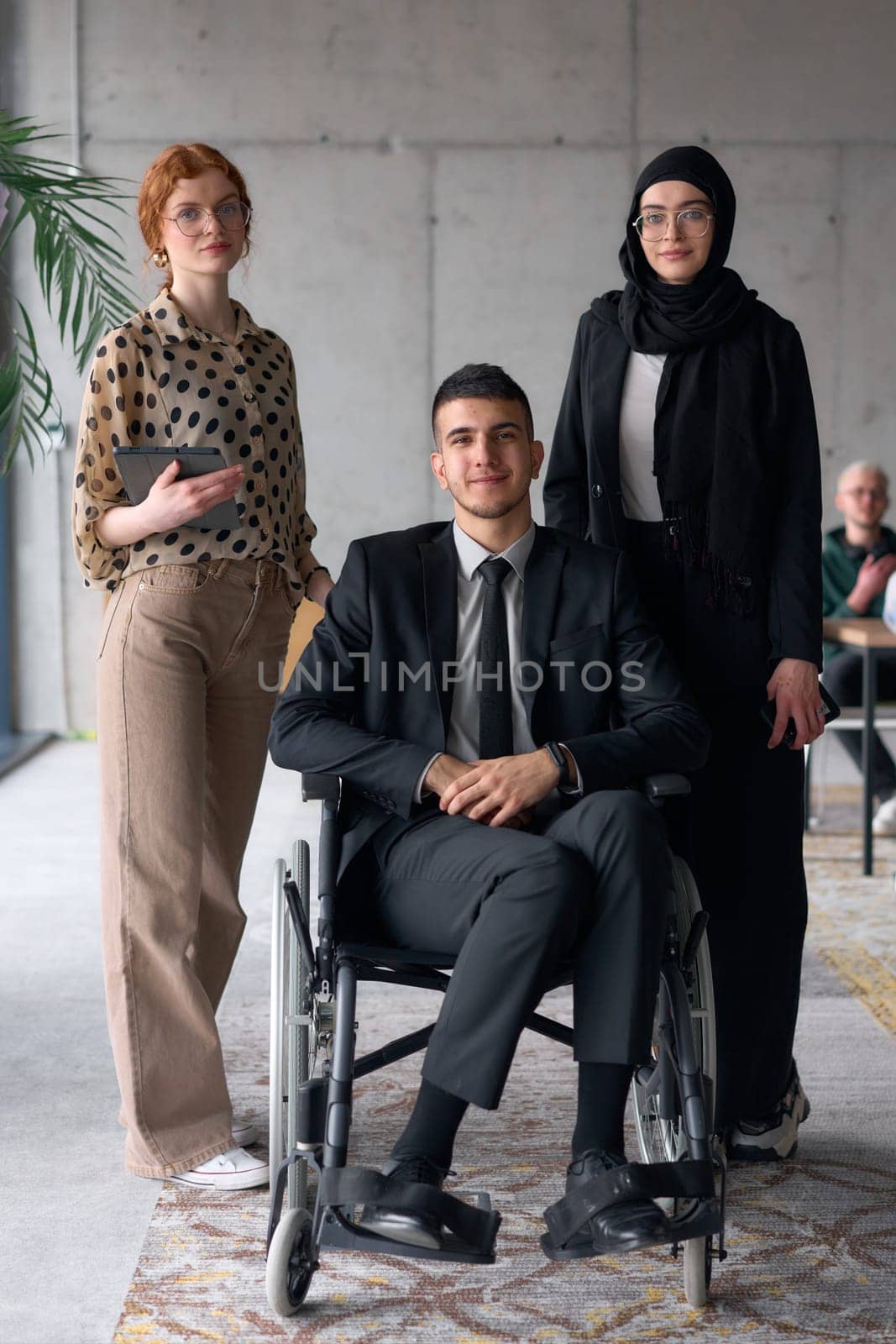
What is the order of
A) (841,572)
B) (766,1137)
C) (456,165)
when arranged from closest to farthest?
(766,1137) < (841,572) < (456,165)

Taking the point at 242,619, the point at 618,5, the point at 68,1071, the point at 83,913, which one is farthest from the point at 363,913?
the point at 618,5

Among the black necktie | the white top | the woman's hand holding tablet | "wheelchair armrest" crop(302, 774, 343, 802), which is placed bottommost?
"wheelchair armrest" crop(302, 774, 343, 802)

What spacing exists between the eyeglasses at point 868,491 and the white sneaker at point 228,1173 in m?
3.69

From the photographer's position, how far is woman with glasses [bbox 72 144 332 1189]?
7.02 feet

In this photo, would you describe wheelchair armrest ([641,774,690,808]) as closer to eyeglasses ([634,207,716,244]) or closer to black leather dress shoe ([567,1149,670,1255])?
black leather dress shoe ([567,1149,670,1255])

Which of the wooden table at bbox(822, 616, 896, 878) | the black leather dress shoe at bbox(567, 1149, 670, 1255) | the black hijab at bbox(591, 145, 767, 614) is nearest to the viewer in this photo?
A: the black leather dress shoe at bbox(567, 1149, 670, 1255)

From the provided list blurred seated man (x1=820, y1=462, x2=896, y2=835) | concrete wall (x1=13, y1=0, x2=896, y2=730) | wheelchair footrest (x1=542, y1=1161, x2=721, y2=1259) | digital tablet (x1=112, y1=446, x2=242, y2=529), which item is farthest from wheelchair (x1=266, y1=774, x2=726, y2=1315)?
concrete wall (x1=13, y1=0, x2=896, y2=730)

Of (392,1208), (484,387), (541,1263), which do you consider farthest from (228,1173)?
(484,387)

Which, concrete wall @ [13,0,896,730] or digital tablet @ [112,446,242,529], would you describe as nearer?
digital tablet @ [112,446,242,529]

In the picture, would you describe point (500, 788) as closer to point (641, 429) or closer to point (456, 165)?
point (641, 429)

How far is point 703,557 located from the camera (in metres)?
2.22

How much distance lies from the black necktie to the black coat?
0.86 feet

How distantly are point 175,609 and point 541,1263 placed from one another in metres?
1.09

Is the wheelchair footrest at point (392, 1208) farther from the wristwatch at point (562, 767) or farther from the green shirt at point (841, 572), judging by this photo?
the green shirt at point (841, 572)
